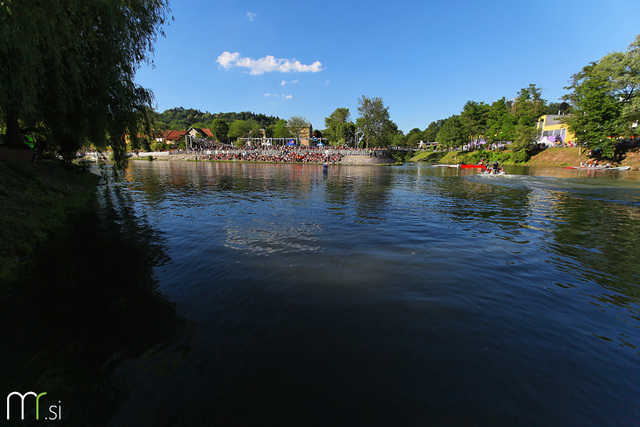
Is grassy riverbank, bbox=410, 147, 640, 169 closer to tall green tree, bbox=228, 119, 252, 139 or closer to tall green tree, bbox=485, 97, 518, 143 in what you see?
tall green tree, bbox=485, 97, 518, 143

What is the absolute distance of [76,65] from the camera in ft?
40.4

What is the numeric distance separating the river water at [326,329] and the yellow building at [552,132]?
87.1 meters

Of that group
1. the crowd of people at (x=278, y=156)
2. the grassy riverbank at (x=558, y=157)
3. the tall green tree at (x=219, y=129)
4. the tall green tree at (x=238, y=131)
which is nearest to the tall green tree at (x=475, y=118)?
the grassy riverbank at (x=558, y=157)

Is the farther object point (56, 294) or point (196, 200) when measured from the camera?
point (196, 200)

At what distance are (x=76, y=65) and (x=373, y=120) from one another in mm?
92774

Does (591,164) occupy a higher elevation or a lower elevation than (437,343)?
higher

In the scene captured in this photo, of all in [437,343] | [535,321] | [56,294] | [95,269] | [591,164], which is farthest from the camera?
[591,164]

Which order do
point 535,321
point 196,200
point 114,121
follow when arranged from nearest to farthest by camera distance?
1. point 535,321
2. point 114,121
3. point 196,200

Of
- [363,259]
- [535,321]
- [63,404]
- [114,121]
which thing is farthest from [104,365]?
[114,121]

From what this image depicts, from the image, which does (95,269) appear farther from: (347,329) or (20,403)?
(347,329)

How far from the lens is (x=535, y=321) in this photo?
245 inches

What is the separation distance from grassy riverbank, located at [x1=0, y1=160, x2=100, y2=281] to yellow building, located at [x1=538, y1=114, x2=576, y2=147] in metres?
100

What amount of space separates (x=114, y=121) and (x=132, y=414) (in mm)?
19089

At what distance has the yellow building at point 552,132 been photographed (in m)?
75.6
